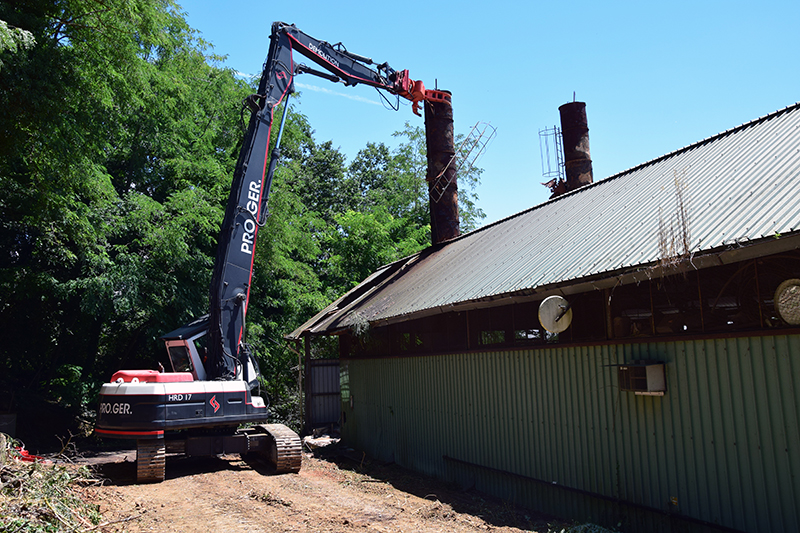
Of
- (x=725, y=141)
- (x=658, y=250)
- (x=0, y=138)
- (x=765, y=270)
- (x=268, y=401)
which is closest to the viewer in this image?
(x=765, y=270)

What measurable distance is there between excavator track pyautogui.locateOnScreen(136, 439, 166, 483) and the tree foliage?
6.26 m

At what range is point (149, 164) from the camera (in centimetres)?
1894

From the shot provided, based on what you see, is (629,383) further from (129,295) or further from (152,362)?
(152,362)

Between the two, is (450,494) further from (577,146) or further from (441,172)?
(577,146)

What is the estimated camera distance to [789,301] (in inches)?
223

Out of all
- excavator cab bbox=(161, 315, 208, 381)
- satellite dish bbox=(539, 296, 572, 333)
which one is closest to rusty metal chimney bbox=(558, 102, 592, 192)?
satellite dish bbox=(539, 296, 572, 333)

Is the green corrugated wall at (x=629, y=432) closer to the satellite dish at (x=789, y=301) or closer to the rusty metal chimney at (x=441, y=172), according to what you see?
the satellite dish at (x=789, y=301)

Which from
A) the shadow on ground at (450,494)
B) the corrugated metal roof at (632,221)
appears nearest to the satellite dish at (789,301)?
the corrugated metal roof at (632,221)

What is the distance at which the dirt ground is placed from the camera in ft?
25.0

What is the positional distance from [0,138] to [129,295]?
537 cm

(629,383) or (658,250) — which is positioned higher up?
(658,250)

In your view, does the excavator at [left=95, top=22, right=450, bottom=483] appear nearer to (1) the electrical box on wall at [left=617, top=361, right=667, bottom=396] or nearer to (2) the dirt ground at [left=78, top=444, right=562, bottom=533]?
(2) the dirt ground at [left=78, top=444, right=562, bottom=533]

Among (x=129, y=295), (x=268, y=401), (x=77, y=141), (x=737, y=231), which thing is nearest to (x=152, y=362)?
(x=268, y=401)

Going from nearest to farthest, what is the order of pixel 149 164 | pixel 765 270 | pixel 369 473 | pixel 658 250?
pixel 765 270 < pixel 658 250 < pixel 369 473 < pixel 149 164
